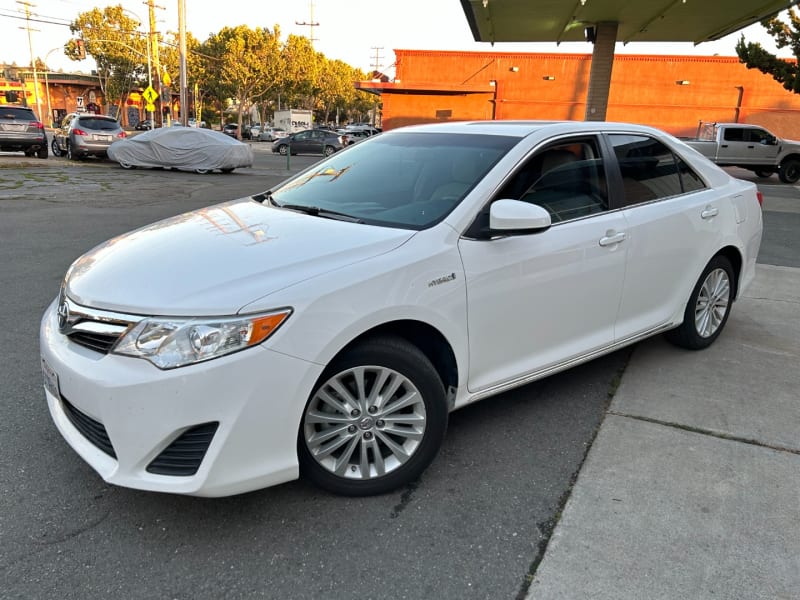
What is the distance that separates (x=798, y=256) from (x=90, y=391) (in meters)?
9.02

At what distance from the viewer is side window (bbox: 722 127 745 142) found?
2122cm

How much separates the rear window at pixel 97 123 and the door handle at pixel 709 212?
845 inches

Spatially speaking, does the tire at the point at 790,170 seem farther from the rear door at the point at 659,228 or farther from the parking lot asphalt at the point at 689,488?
the rear door at the point at 659,228

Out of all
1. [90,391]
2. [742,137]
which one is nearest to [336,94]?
[742,137]

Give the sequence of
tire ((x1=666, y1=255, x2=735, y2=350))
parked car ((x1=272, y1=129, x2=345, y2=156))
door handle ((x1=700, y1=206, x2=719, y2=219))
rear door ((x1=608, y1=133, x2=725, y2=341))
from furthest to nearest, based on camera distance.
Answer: parked car ((x1=272, y1=129, x2=345, y2=156)) < tire ((x1=666, y1=255, x2=735, y2=350)) < door handle ((x1=700, y1=206, x2=719, y2=219)) < rear door ((x1=608, y1=133, x2=725, y2=341))

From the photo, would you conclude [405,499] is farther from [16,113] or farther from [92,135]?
[16,113]

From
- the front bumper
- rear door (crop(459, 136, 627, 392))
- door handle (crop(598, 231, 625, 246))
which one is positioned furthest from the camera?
door handle (crop(598, 231, 625, 246))

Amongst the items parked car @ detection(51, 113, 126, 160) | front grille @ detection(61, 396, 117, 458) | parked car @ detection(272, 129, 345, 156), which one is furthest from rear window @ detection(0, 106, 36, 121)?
front grille @ detection(61, 396, 117, 458)

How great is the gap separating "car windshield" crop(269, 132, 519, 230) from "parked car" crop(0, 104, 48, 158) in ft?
69.6

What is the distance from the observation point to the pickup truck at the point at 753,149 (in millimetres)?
21188

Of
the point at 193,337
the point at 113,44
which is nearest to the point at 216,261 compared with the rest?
the point at 193,337

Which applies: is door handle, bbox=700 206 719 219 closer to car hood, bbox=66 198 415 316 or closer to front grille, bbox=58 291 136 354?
car hood, bbox=66 198 415 316

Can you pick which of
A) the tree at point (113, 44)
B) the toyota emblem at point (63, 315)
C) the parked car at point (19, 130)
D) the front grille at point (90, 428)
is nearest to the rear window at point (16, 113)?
the parked car at point (19, 130)

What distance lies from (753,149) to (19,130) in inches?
987
